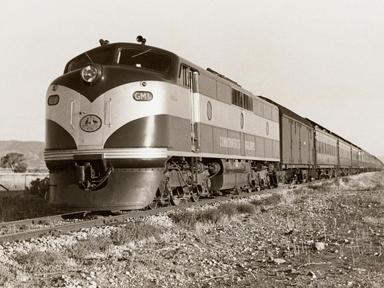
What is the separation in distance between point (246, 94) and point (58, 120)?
337 inches

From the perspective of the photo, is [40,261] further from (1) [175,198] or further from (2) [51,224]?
(1) [175,198]

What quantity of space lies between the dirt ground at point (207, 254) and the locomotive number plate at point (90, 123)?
7.23 ft

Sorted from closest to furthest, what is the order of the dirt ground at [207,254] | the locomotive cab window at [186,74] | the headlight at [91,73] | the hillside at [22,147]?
the dirt ground at [207,254], the headlight at [91,73], the locomotive cab window at [186,74], the hillside at [22,147]

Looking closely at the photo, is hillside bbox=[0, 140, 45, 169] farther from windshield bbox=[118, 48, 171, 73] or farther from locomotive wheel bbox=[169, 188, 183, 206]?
windshield bbox=[118, 48, 171, 73]

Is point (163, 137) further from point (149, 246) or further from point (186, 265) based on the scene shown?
point (186, 265)

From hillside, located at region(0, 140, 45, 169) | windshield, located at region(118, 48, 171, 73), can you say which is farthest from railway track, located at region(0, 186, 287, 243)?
hillside, located at region(0, 140, 45, 169)

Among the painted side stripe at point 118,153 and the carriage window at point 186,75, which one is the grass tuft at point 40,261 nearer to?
the painted side stripe at point 118,153

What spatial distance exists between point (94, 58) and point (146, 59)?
1.24 metres

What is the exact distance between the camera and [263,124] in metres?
19.4

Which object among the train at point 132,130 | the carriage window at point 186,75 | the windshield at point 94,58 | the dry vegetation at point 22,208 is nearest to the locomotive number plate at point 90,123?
the train at point 132,130

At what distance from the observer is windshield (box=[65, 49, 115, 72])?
1068 centimetres

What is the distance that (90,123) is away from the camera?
9734mm

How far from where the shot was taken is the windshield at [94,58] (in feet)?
35.1

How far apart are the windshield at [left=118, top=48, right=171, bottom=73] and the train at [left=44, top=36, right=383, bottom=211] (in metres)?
0.02
